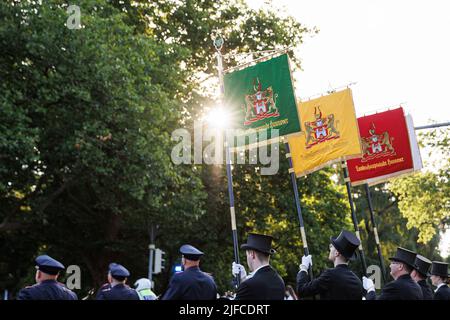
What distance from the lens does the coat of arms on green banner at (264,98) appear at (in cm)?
1379

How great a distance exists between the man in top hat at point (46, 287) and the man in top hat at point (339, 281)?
2.57m

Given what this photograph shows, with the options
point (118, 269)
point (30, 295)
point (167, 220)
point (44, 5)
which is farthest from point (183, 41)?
point (30, 295)

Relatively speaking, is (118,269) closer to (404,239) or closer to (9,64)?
(9,64)

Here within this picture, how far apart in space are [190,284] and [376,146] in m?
12.3

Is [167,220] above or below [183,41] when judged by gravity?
below

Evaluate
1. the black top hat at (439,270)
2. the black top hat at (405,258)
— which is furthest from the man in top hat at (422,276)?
the black top hat at (405,258)

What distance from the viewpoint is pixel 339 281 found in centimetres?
777

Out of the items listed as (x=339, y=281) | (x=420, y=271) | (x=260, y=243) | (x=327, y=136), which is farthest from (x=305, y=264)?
(x=327, y=136)

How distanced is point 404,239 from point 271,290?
1486 inches

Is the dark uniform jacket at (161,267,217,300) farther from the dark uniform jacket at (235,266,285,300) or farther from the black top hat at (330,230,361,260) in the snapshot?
the black top hat at (330,230,361,260)

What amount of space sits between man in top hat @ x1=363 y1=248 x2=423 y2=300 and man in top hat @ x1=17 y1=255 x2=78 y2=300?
3.43 meters

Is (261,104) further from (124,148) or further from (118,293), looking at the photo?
(124,148)
